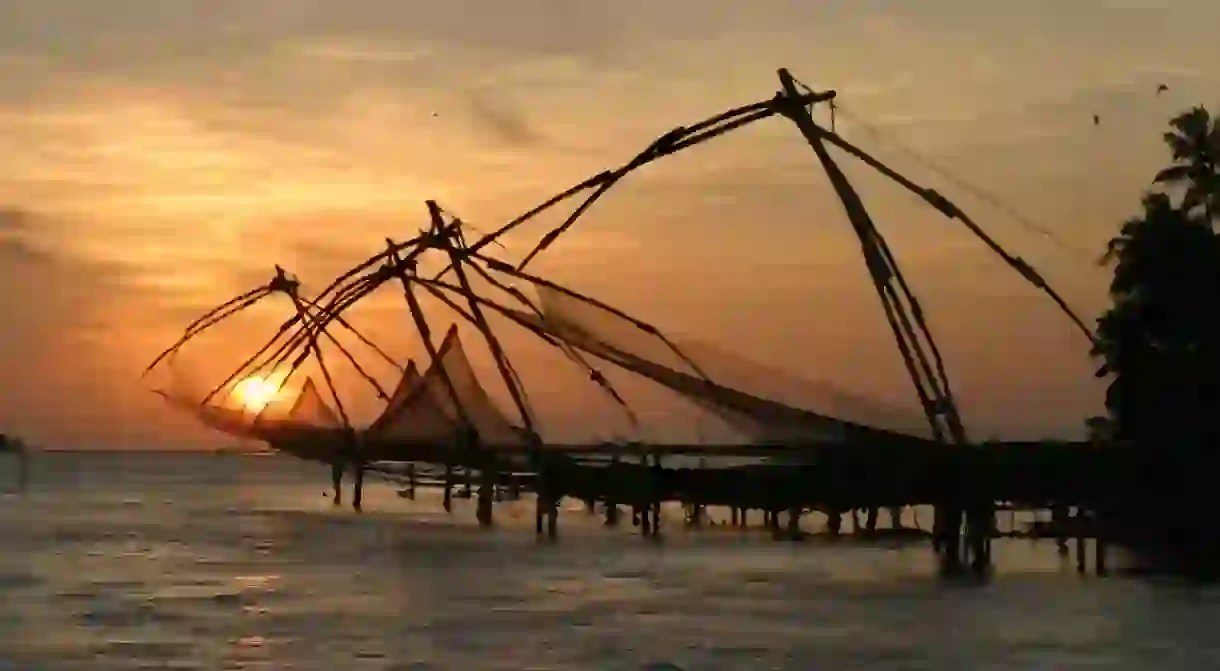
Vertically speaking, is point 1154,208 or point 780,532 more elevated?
point 1154,208

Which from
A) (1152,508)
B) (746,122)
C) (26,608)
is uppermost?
(746,122)

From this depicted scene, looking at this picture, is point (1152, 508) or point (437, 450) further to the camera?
point (437, 450)

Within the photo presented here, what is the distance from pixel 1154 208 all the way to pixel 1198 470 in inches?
394

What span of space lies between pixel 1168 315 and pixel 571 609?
53.6 feet

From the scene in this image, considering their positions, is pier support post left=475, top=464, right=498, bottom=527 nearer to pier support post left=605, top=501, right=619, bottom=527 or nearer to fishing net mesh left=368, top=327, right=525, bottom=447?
fishing net mesh left=368, top=327, right=525, bottom=447

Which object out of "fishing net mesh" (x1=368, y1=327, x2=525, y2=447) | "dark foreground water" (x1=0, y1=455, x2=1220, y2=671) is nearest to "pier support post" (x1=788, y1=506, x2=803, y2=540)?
"dark foreground water" (x1=0, y1=455, x2=1220, y2=671)

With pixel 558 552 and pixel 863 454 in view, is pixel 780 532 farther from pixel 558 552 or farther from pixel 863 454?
pixel 863 454

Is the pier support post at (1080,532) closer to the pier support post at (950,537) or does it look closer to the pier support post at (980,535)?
the pier support post at (980,535)

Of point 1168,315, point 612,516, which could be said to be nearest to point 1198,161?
point 1168,315

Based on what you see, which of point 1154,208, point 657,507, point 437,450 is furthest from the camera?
point 437,450

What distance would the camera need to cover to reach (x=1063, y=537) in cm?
3506

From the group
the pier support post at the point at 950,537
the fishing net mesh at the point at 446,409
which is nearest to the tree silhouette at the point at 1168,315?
the pier support post at the point at 950,537

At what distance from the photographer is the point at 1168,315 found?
3747 centimetres

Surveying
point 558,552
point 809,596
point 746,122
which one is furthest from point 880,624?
point 558,552
